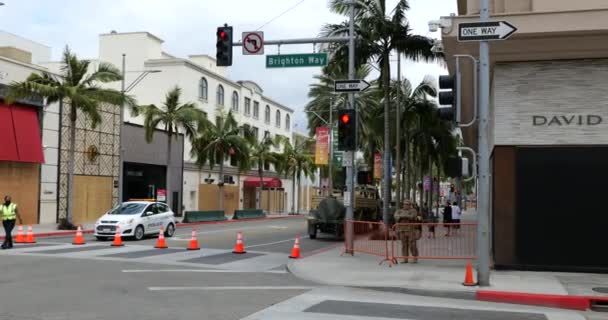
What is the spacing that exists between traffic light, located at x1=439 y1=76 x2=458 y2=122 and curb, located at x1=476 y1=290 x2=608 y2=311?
3534 mm

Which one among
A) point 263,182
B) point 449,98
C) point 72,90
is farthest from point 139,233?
point 263,182

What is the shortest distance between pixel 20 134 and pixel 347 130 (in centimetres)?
1977

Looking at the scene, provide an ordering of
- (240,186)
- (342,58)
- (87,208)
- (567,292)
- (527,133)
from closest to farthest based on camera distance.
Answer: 1. (567,292)
2. (527,133)
3. (342,58)
4. (87,208)
5. (240,186)

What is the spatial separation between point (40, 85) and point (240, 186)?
36779 millimetres

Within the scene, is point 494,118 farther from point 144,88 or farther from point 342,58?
point 144,88

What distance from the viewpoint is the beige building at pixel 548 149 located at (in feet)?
47.9

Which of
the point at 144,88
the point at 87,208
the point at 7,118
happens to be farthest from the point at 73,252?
the point at 144,88

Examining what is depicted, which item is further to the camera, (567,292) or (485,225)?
(485,225)

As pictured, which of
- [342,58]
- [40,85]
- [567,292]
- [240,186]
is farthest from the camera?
[240,186]

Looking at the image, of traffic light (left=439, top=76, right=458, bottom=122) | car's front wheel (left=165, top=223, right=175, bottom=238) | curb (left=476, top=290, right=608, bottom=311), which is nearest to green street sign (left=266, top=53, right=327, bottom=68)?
traffic light (left=439, top=76, right=458, bottom=122)

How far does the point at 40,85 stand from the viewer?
93.5ft

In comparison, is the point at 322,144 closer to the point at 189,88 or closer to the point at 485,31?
the point at 189,88

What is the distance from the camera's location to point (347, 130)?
61.9ft

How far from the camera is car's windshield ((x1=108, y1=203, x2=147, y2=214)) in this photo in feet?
81.0
